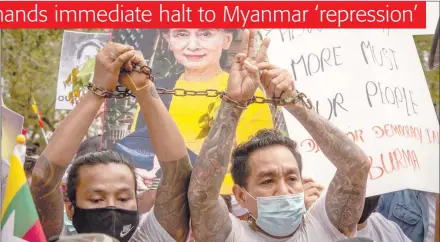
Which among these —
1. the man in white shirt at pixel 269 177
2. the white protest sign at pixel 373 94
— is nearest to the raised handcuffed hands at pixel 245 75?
the man in white shirt at pixel 269 177

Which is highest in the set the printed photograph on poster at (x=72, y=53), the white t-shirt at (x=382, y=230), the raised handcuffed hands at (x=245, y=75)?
the printed photograph on poster at (x=72, y=53)

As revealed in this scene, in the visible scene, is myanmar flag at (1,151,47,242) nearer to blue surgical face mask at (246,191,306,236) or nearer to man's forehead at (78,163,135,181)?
man's forehead at (78,163,135,181)

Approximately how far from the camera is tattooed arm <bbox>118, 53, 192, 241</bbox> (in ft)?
11.3

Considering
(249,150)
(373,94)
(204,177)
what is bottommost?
(204,177)

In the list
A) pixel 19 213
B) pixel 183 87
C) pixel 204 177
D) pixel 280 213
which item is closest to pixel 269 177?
pixel 280 213

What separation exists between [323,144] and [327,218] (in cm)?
34

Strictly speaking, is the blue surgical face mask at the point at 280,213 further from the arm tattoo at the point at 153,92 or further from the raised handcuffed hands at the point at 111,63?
the raised handcuffed hands at the point at 111,63

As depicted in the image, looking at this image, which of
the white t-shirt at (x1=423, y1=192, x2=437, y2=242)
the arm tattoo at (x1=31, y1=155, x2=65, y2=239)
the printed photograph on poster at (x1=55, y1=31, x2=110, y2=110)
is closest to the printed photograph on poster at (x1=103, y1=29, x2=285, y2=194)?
the arm tattoo at (x1=31, y1=155, x2=65, y2=239)

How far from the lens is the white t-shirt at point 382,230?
162 inches

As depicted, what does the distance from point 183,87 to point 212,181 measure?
910 millimetres

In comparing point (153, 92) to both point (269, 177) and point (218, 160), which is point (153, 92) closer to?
point (218, 160)

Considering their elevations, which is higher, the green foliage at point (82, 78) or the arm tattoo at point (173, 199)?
the green foliage at point (82, 78)

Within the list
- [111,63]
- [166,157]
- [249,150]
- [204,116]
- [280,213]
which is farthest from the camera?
[204,116]

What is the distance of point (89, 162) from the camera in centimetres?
371
